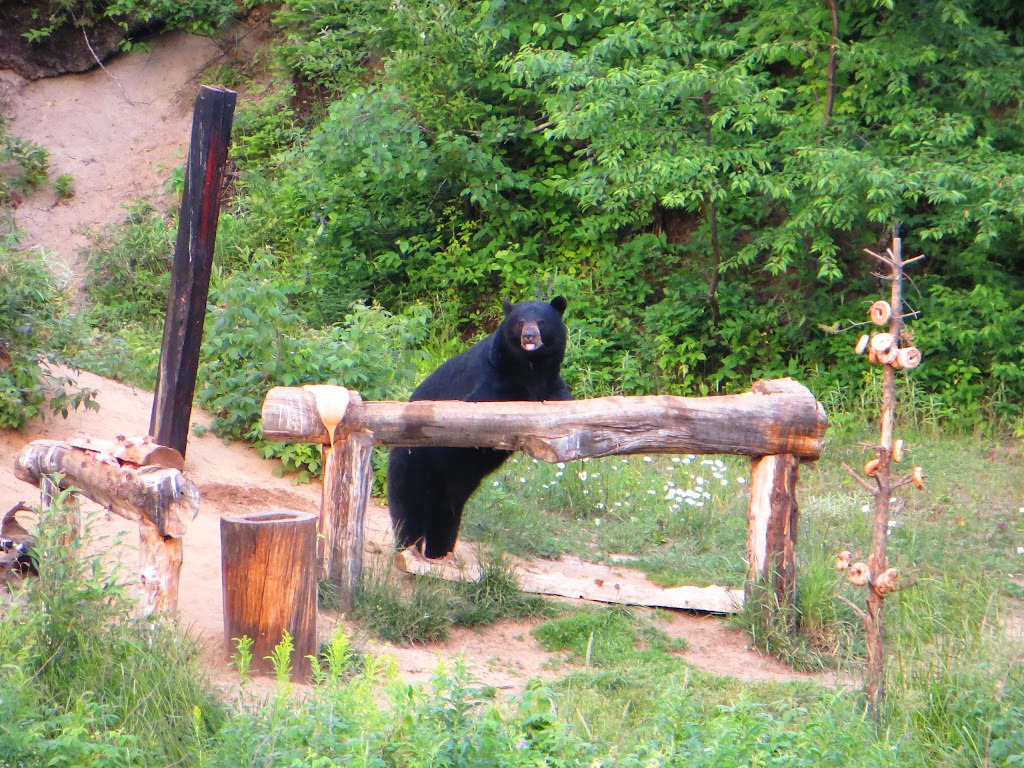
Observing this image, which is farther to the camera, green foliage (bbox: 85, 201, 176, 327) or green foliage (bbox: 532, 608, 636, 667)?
green foliage (bbox: 85, 201, 176, 327)

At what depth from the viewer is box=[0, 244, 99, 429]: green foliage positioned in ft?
20.6

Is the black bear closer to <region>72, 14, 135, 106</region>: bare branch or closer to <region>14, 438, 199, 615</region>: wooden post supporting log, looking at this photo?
<region>14, 438, 199, 615</region>: wooden post supporting log

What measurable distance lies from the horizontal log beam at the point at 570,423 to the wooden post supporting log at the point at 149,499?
802mm

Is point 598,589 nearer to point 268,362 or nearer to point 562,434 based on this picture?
point 562,434

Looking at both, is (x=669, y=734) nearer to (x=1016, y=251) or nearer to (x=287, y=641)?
(x=287, y=641)

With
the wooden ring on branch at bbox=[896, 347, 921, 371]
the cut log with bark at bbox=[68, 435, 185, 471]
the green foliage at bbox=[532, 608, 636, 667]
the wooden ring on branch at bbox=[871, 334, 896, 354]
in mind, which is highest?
the wooden ring on branch at bbox=[871, 334, 896, 354]

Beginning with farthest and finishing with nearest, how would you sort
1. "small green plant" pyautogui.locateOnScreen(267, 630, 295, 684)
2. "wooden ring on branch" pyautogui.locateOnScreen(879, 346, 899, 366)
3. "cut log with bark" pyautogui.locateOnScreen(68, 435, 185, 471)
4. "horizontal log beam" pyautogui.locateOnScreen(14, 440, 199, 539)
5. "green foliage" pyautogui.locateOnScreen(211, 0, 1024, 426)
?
"green foliage" pyautogui.locateOnScreen(211, 0, 1024, 426), "cut log with bark" pyautogui.locateOnScreen(68, 435, 185, 471), "horizontal log beam" pyautogui.locateOnScreen(14, 440, 199, 539), "wooden ring on branch" pyautogui.locateOnScreen(879, 346, 899, 366), "small green plant" pyautogui.locateOnScreen(267, 630, 295, 684)

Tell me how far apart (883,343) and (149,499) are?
2560 millimetres

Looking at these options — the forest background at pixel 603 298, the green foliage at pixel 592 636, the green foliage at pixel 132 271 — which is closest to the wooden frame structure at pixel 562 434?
the forest background at pixel 603 298

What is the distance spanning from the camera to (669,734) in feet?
10.8

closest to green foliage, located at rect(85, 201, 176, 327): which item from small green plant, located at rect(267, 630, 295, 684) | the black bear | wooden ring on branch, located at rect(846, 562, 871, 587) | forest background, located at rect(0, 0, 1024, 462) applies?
forest background, located at rect(0, 0, 1024, 462)

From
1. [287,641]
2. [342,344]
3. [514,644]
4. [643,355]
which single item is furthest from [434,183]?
[287,641]

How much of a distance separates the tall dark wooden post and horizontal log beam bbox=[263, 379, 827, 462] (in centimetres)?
127

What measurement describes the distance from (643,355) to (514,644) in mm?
5657
